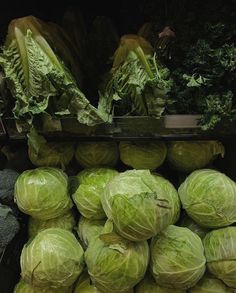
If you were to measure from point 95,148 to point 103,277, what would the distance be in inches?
20.3

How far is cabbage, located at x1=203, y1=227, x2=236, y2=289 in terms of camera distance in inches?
53.2

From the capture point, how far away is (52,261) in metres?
1.35

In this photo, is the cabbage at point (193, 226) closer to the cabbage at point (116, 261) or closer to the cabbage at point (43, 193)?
the cabbage at point (116, 261)

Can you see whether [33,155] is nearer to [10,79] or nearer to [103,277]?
[10,79]

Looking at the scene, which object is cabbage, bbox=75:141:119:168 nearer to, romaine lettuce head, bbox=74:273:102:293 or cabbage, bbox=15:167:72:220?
cabbage, bbox=15:167:72:220

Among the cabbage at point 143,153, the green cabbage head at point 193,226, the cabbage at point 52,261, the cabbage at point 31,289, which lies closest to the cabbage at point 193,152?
the cabbage at point 143,153

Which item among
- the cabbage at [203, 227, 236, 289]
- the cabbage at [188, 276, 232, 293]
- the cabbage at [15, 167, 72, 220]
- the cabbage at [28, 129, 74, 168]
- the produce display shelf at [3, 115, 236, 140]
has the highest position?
the produce display shelf at [3, 115, 236, 140]

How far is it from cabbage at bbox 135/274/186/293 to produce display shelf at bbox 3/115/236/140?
538 millimetres

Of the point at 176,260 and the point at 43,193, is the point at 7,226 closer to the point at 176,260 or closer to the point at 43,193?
the point at 43,193

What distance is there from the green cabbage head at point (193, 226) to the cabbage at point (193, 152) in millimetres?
216

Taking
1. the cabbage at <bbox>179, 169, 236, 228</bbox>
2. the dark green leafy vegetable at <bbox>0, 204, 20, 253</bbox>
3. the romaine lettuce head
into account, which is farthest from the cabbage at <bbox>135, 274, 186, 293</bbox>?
the dark green leafy vegetable at <bbox>0, 204, 20, 253</bbox>

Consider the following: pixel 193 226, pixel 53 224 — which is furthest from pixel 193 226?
pixel 53 224

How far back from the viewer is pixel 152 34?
59.2 inches

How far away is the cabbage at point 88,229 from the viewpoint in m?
1.51
